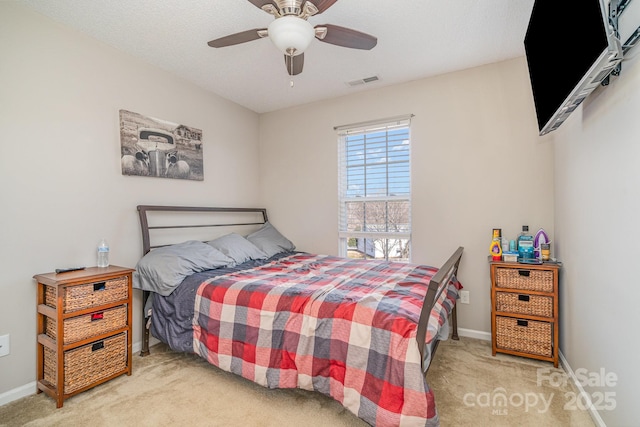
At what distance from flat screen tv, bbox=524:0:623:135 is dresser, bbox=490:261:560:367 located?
1084 millimetres

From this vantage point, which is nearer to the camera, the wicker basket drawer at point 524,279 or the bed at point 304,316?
the bed at point 304,316

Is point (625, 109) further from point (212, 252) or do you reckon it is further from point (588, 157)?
point (212, 252)

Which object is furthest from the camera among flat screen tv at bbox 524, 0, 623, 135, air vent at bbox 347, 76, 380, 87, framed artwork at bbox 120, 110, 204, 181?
air vent at bbox 347, 76, 380, 87

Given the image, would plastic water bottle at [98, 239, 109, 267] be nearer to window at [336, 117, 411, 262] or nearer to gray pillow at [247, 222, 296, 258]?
gray pillow at [247, 222, 296, 258]

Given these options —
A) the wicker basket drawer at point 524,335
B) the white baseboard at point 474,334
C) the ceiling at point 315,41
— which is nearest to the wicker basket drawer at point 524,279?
the wicker basket drawer at point 524,335

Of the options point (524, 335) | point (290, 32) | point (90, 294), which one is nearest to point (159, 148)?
point (90, 294)

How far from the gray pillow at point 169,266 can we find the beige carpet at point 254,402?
65 cm

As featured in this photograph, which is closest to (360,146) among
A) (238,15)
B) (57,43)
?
(238,15)

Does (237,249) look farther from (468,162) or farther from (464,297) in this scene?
(468,162)

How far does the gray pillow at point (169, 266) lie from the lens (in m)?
2.33

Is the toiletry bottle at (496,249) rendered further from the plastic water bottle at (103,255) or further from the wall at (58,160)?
the plastic water bottle at (103,255)

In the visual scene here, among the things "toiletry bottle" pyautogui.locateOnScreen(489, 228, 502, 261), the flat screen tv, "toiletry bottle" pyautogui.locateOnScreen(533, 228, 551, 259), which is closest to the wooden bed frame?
"toiletry bottle" pyautogui.locateOnScreen(489, 228, 502, 261)

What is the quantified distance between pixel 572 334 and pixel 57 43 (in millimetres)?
4235

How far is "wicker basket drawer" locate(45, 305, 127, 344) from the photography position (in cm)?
190
